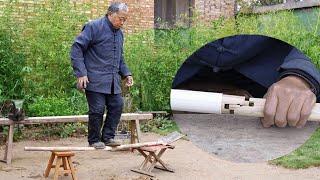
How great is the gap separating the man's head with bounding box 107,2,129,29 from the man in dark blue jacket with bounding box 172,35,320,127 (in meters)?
3.62

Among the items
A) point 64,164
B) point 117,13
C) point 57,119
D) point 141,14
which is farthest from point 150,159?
point 141,14

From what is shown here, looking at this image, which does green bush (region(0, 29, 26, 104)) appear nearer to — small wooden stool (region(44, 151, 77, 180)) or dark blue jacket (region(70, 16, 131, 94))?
small wooden stool (region(44, 151, 77, 180))

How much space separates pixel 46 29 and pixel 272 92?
8.37m

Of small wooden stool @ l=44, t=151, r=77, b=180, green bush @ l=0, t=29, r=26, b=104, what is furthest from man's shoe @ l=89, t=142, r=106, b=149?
green bush @ l=0, t=29, r=26, b=104

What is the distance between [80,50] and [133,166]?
2.36 m

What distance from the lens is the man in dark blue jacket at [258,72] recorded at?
2.24 ft

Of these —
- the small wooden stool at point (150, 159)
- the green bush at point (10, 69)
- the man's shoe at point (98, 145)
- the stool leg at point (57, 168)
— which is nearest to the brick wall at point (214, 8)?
the green bush at point (10, 69)

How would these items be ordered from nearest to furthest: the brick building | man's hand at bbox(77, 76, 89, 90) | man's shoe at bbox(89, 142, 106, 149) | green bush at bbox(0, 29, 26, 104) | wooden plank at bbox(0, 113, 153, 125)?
man's hand at bbox(77, 76, 89, 90)
man's shoe at bbox(89, 142, 106, 149)
wooden plank at bbox(0, 113, 153, 125)
green bush at bbox(0, 29, 26, 104)
the brick building

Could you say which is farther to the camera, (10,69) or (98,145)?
(10,69)

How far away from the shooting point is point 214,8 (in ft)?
38.7

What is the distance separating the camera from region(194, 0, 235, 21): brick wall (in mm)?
11242

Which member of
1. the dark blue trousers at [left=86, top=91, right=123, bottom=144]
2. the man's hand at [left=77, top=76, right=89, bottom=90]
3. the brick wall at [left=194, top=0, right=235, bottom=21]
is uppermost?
the brick wall at [left=194, top=0, right=235, bottom=21]

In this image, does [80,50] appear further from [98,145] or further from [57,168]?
[57,168]

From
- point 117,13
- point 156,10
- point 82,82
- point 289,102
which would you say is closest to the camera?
point 289,102
